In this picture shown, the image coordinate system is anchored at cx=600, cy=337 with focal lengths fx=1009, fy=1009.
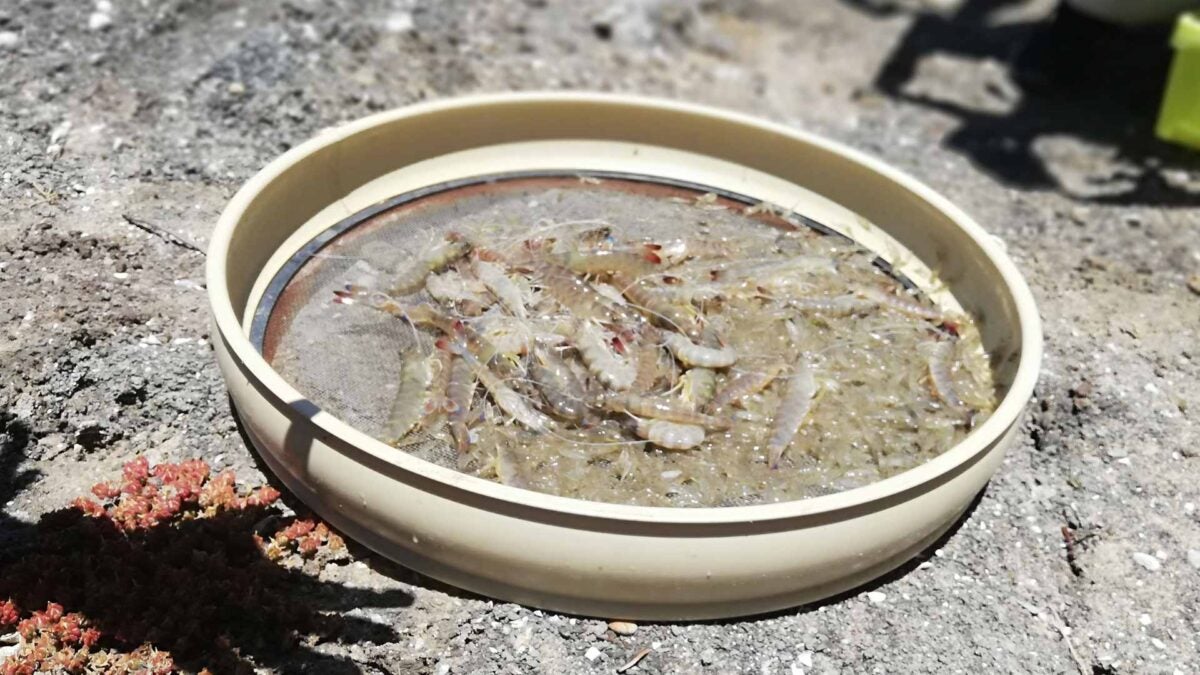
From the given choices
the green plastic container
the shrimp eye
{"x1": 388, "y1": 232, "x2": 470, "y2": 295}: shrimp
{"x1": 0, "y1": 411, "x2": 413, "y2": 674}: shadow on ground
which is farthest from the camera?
the green plastic container

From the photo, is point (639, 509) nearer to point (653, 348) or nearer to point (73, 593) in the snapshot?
point (653, 348)

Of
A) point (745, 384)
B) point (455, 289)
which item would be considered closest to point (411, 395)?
point (455, 289)

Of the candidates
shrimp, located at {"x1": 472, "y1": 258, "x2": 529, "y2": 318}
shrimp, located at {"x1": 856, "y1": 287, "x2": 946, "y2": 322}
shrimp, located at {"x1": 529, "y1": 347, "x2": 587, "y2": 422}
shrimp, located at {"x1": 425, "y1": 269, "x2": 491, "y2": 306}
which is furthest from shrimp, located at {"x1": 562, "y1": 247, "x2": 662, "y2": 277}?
shrimp, located at {"x1": 856, "y1": 287, "x2": 946, "y2": 322}

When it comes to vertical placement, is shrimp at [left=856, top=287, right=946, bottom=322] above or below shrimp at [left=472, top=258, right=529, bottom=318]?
below

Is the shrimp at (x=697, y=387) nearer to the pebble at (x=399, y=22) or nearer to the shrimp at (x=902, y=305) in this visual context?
the shrimp at (x=902, y=305)

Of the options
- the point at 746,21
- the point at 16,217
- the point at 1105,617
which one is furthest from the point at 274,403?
the point at 746,21

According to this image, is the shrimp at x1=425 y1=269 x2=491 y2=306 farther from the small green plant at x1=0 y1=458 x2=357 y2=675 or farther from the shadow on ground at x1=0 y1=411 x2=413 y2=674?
the shadow on ground at x1=0 y1=411 x2=413 y2=674
